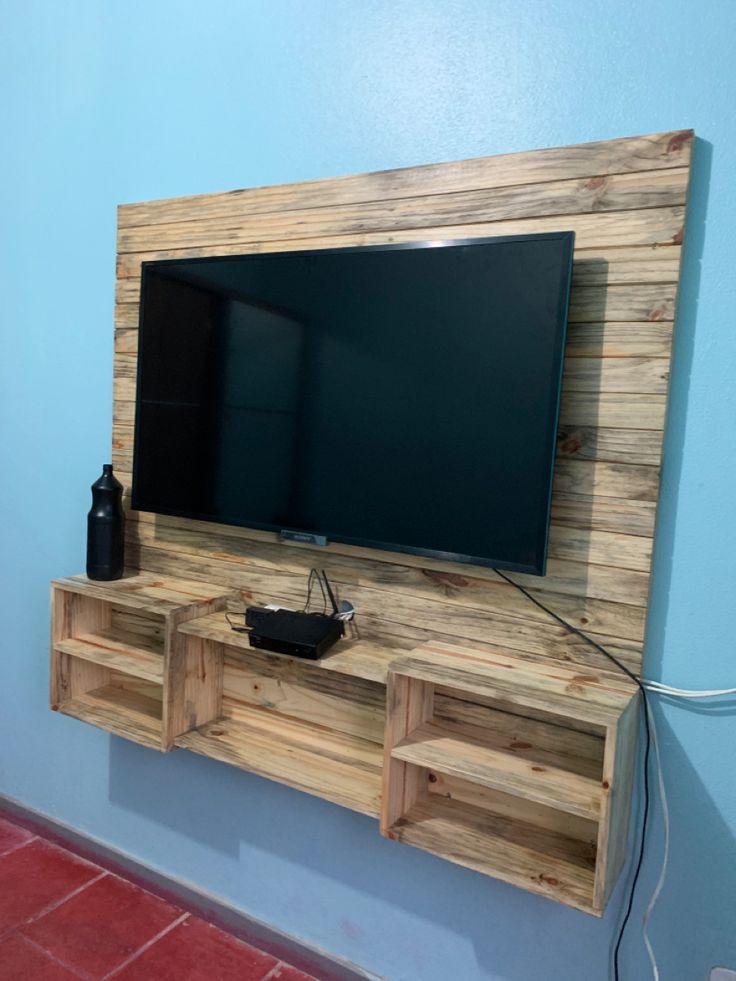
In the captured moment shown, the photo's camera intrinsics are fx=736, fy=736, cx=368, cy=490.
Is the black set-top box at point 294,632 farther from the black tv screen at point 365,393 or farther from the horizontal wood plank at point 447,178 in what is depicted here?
the horizontal wood plank at point 447,178

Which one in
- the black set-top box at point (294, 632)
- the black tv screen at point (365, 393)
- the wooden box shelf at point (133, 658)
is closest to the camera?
the black tv screen at point (365, 393)

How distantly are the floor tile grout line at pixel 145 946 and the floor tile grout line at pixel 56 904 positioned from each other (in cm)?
29

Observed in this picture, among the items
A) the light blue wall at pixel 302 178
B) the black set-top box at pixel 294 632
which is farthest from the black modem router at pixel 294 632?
the light blue wall at pixel 302 178

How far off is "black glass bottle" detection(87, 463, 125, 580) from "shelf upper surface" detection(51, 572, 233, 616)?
0.03 metres

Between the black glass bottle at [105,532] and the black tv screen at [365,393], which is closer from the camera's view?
the black tv screen at [365,393]

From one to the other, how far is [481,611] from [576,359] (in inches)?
20.4

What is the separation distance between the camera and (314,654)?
140cm

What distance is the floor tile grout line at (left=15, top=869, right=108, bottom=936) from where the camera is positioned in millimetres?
1838

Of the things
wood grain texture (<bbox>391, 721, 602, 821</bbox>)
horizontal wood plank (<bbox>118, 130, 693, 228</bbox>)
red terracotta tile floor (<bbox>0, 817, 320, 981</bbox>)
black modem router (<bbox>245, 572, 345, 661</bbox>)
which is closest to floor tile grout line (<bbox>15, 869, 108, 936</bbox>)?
red terracotta tile floor (<bbox>0, 817, 320, 981</bbox>)

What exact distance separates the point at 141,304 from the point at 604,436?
1.10 meters

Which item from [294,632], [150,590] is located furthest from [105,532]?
[294,632]

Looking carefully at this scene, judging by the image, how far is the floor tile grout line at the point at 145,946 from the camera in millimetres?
1698

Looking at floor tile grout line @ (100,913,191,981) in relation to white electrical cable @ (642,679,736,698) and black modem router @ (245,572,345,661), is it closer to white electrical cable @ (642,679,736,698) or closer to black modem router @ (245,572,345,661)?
black modem router @ (245,572,345,661)

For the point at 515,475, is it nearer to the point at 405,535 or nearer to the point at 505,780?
the point at 405,535
